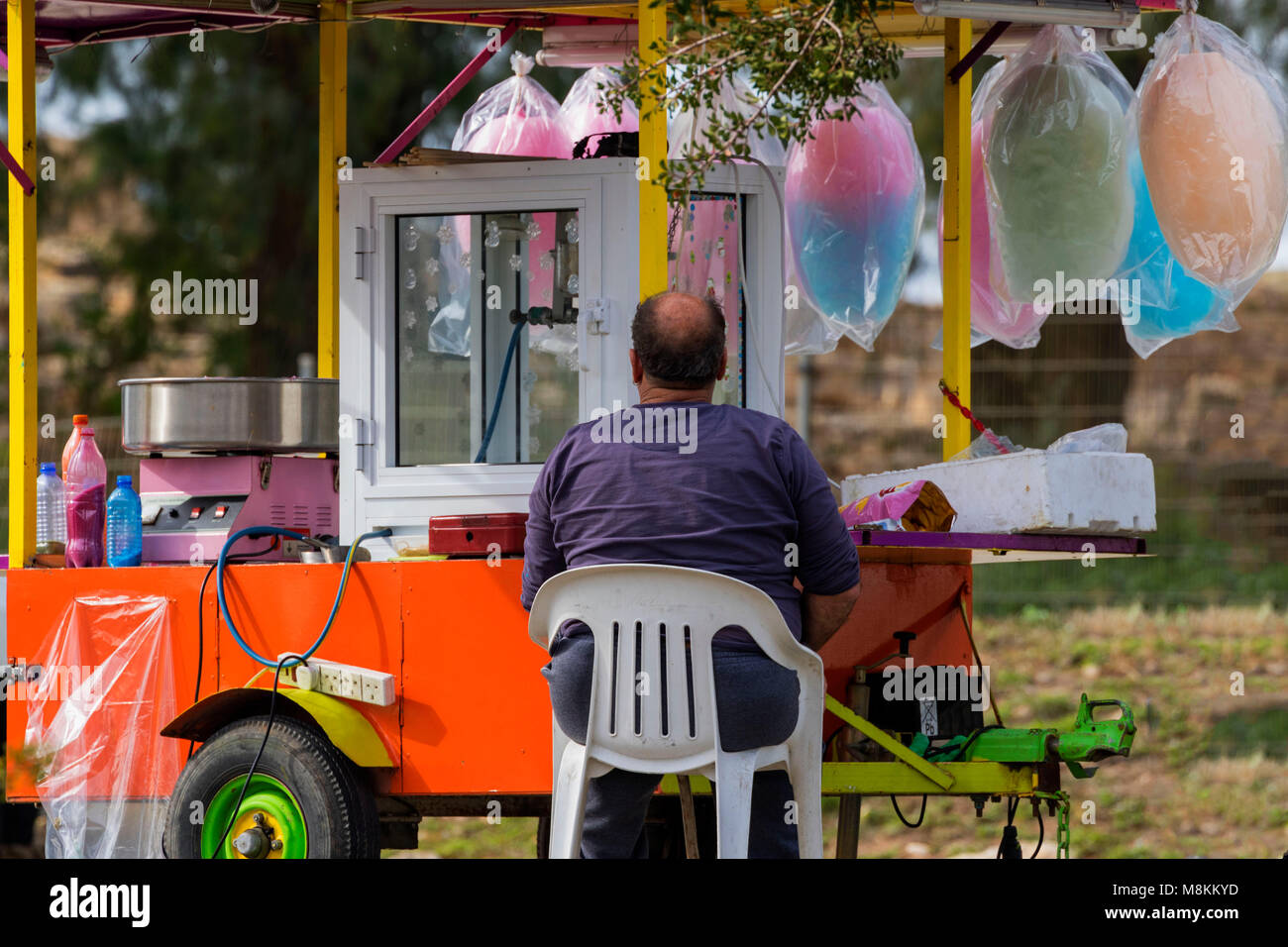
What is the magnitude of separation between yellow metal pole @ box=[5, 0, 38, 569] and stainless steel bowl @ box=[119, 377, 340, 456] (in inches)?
12.4

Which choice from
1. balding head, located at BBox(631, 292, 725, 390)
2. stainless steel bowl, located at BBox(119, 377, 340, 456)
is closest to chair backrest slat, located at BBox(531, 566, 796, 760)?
balding head, located at BBox(631, 292, 725, 390)

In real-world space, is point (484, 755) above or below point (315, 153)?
below

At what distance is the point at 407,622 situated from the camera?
13.0 ft

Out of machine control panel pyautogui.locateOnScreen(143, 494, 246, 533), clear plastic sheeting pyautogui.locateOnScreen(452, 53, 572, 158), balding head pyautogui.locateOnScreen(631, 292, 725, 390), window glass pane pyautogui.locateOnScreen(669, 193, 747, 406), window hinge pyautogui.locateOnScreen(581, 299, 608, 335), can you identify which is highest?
clear plastic sheeting pyautogui.locateOnScreen(452, 53, 572, 158)

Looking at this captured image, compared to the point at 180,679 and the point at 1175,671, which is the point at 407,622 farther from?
the point at 1175,671

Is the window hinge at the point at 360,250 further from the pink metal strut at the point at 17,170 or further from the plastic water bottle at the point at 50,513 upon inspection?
the plastic water bottle at the point at 50,513

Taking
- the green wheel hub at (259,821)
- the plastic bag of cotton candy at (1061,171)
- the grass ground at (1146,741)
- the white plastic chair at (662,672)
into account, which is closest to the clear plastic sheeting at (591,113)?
the plastic bag of cotton candy at (1061,171)

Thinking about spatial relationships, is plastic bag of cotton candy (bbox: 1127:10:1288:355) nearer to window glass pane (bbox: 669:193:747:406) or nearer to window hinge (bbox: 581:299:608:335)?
window glass pane (bbox: 669:193:747:406)

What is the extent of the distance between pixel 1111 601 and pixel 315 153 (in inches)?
219

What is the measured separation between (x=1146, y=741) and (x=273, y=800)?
20.1 feet

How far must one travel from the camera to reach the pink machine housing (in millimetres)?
4406

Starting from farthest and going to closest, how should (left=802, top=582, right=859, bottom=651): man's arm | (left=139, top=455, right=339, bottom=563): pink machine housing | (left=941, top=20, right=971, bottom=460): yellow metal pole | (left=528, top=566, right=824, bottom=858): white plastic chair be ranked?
(left=941, top=20, right=971, bottom=460): yellow metal pole < (left=139, top=455, right=339, bottom=563): pink machine housing < (left=802, top=582, right=859, bottom=651): man's arm < (left=528, top=566, right=824, bottom=858): white plastic chair

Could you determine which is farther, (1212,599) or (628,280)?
(1212,599)

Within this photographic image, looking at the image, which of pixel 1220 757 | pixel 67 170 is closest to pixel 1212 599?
pixel 1220 757
